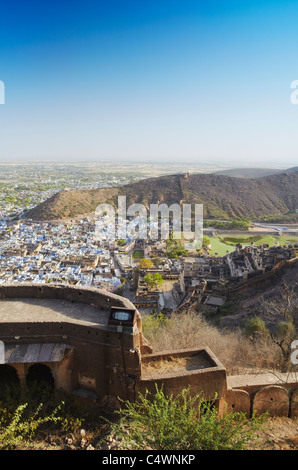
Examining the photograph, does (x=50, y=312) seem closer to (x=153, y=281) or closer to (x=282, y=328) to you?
(x=282, y=328)

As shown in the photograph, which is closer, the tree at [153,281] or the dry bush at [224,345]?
the dry bush at [224,345]

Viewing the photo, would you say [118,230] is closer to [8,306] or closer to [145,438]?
[8,306]

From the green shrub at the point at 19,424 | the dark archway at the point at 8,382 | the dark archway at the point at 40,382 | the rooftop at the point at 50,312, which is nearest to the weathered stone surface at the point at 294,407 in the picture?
the rooftop at the point at 50,312

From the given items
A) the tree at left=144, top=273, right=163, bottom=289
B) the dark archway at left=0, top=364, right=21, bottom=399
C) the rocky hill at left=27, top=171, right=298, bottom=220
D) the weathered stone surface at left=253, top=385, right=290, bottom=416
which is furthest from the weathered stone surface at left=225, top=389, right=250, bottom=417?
the rocky hill at left=27, top=171, right=298, bottom=220

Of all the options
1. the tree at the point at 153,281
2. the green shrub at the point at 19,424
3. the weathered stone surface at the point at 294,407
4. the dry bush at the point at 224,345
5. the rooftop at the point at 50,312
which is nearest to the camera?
the green shrub at the point at 19,424

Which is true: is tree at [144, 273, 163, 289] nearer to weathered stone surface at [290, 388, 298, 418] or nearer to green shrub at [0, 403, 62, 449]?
weathered stone surface at [290, 388, 298, 418]

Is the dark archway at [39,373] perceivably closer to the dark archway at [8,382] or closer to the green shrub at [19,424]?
the dark archway at [8,382]

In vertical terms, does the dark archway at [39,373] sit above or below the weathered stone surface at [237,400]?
above
